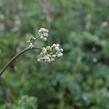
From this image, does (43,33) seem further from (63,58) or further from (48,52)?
(63,58)

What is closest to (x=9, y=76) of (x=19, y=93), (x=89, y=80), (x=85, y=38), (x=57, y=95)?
(x=19, y=93)

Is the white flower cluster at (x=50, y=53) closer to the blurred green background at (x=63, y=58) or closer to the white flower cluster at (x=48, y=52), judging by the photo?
the white flower cluster at (x=48, y=52)

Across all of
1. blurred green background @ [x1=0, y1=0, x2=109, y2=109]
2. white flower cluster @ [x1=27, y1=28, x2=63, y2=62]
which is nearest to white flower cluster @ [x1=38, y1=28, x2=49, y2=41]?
white flower cluster @ [x1=27, y1=28, x2=63, y2=62]

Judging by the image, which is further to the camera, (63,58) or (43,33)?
(63,58)

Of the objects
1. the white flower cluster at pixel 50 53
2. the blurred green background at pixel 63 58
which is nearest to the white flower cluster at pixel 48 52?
the white flower cluster at pixel 50 53

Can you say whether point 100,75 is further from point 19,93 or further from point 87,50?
point 19,93

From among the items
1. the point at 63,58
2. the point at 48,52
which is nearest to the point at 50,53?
the point at 48,52
